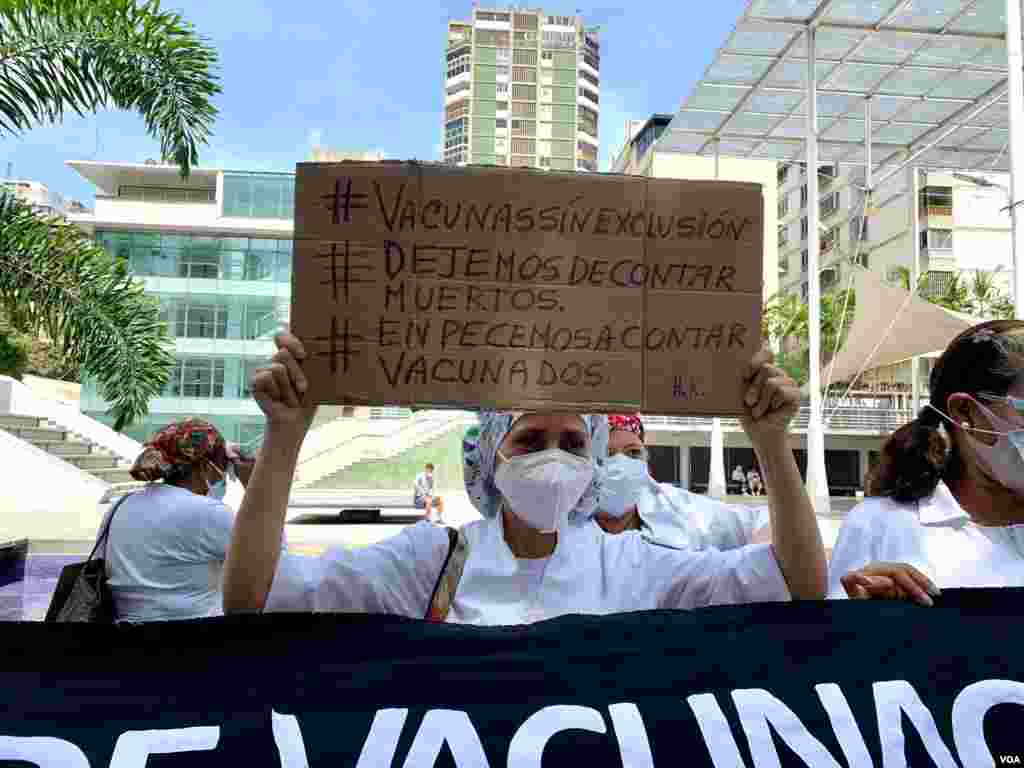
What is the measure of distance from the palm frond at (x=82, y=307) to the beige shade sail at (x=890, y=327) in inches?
493

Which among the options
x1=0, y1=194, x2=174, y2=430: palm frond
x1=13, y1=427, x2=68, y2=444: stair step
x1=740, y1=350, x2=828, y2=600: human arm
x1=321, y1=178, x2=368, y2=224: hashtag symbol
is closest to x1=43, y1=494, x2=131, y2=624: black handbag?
x1=321, y1=178, x2=368, y2=224: hashtag symbol

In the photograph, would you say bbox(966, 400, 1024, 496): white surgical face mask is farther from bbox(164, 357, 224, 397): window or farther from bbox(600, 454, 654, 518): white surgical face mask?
bbox(164, 357, 224, 397): window

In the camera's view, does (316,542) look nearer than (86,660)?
No

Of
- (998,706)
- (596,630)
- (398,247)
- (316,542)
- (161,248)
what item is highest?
(161,248)

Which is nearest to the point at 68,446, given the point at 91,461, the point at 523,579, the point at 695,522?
the point at 91,461

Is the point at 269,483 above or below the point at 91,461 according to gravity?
above

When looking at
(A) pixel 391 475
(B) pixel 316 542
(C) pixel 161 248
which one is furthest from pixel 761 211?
(C) pixel 161 248

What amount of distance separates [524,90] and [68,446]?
367 feet

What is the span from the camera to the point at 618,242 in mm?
1840

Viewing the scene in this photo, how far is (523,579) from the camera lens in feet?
7.09

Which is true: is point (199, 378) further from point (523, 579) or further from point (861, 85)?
point (523, 579)

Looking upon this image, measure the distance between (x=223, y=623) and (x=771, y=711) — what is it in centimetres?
113

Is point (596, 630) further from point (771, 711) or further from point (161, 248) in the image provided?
point (161, 248)

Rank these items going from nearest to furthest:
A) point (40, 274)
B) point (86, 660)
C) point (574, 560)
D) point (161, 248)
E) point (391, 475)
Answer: point (86, 660)
point (574, 560)
point (40, 274)
point (391, 475)
point (161, 248)
